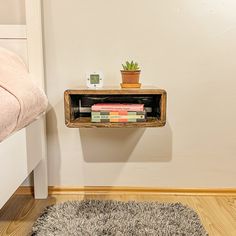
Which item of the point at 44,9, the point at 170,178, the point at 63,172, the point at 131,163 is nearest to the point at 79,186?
the point at 63,172

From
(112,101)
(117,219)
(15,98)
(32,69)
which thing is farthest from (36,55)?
(117,219)

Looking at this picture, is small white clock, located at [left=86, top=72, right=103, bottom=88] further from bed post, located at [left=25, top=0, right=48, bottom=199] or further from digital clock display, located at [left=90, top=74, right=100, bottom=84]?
bed post, located at [left=25, top=0, right=48, bottom=199]

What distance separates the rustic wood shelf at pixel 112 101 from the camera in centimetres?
129

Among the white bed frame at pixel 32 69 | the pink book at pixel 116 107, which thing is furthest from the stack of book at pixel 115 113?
the white bed frame at pixel 32 69

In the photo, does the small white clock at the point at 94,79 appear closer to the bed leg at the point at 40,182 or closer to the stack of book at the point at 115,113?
the stack of book at the point at 115,113

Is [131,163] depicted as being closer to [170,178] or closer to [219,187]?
Answer: [170,178]

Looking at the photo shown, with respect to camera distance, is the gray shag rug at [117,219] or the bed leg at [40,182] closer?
the gray shag rug at [117,219]

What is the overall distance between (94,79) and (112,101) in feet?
0.46

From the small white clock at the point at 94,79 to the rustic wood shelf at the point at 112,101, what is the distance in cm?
6

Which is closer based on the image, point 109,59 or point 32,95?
point 32,95

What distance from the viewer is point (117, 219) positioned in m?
1.33

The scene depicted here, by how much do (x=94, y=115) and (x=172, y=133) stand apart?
504 millimetres

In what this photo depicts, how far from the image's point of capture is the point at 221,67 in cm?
156

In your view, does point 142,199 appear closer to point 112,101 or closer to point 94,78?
point 112,101
